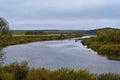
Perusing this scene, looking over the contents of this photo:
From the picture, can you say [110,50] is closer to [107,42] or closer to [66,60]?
[107,42]

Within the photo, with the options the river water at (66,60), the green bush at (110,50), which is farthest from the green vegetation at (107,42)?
the river water at (66,60)

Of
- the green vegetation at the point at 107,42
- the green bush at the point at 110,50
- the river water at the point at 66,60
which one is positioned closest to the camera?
the river water at the point at 66,60

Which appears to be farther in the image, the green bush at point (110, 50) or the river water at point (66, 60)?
the green bush at point (110, 50)

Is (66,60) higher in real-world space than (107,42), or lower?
lower

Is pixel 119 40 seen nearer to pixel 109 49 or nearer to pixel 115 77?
pixel 109 49

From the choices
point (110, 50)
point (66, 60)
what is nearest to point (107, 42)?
point (110, 50)

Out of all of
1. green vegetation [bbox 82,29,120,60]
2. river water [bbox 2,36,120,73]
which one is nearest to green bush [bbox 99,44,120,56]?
green vegetation [bbox 82,29,120,60]

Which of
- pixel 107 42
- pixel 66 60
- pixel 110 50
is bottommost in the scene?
pixel 110 50

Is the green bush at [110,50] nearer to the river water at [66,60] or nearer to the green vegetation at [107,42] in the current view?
the green vegetation at [107,42]

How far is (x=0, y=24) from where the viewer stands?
17.6 meters

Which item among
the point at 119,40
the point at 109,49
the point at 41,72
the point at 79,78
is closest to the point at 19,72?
the point at 41,72

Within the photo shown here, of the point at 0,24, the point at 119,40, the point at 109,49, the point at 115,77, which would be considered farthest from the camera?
the point at 119,40

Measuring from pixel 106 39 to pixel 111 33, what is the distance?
7.31ft

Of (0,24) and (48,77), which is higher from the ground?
(0,24)
